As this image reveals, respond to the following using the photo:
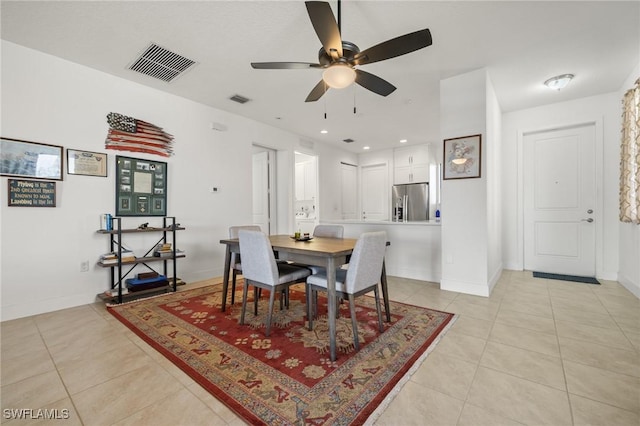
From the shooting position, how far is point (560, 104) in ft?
14.1

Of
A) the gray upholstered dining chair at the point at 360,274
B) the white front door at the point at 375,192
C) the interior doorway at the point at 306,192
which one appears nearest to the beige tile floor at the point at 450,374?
the gray upholstered dining chair at the point at 360,274

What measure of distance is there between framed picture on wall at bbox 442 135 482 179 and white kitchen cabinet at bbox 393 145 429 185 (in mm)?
3406

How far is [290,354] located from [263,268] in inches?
27.2

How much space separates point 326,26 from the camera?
1.81 m

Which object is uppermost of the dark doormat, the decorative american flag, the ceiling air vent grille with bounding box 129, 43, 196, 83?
the ceiling air vent grille with bounding box 129, 43, 196, 83

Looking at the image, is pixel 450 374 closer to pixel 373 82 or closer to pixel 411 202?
pixel 373 82

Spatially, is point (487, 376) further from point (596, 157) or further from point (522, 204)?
point (596, 157)

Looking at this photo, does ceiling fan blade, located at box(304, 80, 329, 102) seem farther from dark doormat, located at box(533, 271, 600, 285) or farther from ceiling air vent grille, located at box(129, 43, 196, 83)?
dark doormat, located at box(533, 271, 600, 285)

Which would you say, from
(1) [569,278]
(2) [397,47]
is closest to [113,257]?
(2) [397,47]

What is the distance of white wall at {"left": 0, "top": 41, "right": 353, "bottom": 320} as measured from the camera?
2742 millimetres

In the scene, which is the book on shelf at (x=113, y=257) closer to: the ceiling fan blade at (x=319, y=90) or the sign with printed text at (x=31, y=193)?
the sign with printed text at (x=31, y=193)

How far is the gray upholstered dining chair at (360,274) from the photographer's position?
Result: 2.03 m

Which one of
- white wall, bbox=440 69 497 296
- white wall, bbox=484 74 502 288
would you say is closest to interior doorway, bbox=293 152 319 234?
white wall, bbox=440 69 497 296

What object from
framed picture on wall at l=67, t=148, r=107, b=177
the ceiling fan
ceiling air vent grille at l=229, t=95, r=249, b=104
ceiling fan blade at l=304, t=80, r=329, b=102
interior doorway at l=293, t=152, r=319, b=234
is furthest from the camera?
interior doorway at l=293, t=152, r=319, b=234
